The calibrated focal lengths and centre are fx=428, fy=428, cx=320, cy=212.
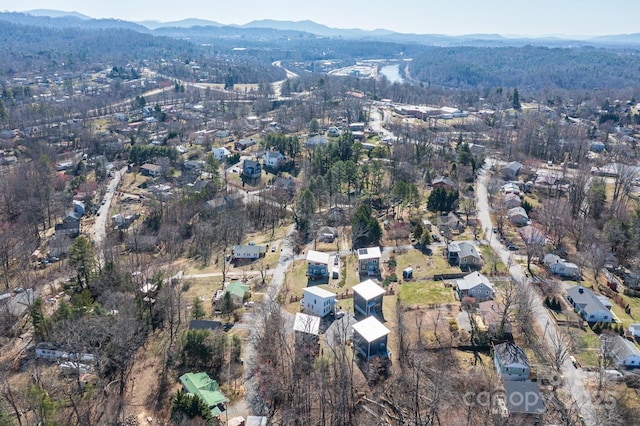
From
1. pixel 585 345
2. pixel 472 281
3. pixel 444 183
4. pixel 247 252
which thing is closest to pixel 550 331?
pixel 585 345

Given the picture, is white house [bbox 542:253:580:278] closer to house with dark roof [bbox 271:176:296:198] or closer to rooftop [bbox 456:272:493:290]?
rooftop [bbox 456:272:493:290]

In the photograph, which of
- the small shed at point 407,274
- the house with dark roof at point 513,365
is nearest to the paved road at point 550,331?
the house with dark roof at point 513,365

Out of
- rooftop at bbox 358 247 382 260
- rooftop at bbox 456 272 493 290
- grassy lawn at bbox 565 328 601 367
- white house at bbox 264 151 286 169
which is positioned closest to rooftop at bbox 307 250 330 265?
rooftop at bbox 358 247 382 260

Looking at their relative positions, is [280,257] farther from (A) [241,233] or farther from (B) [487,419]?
(B) [487,419]

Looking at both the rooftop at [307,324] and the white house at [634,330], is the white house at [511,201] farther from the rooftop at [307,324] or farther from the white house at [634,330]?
the rooftop at [307,324]

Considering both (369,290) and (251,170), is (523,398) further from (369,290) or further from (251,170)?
(251,170)
